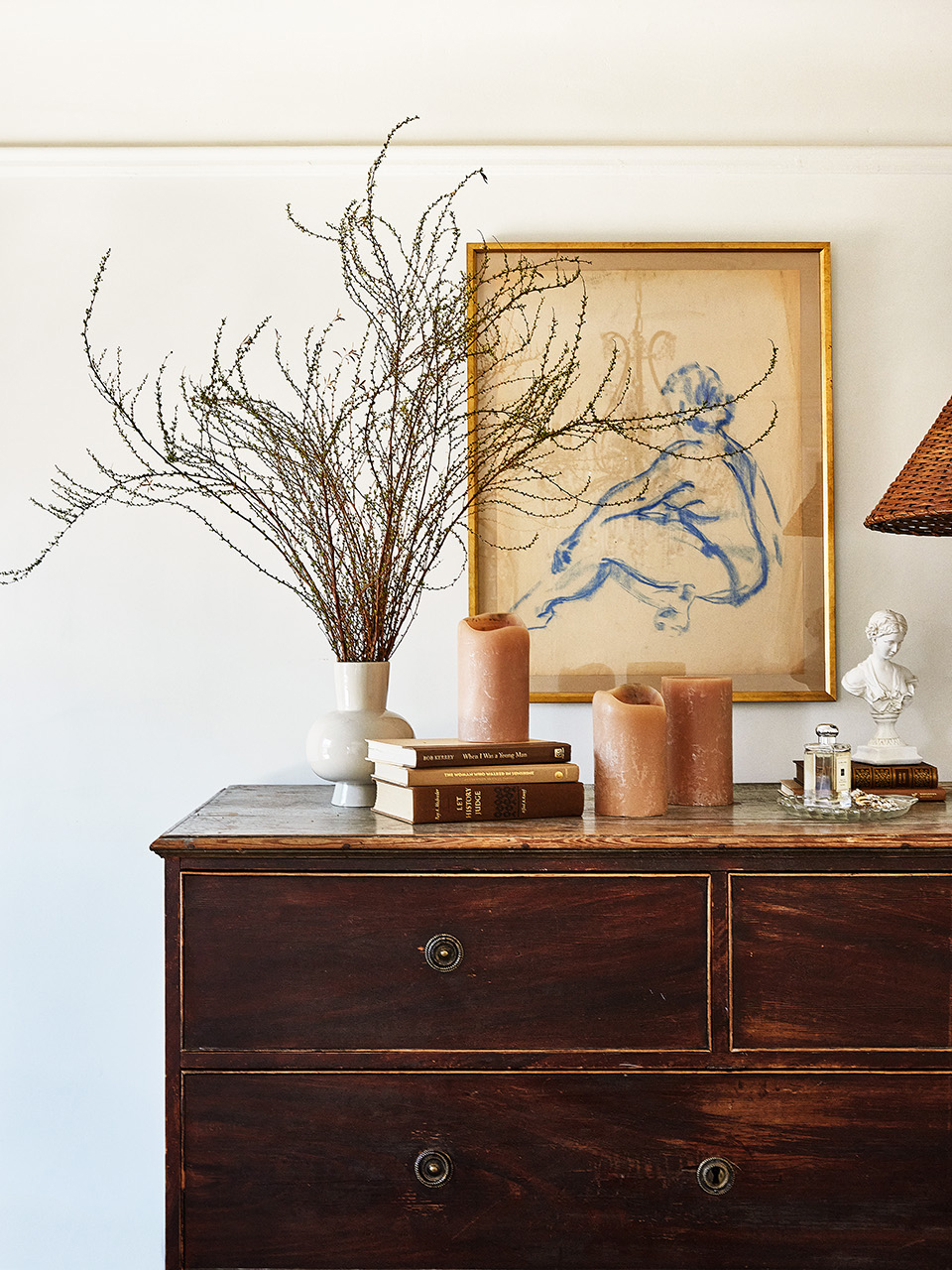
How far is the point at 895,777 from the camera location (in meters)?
1.74

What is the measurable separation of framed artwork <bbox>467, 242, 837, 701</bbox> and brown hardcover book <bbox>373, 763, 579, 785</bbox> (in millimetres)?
433

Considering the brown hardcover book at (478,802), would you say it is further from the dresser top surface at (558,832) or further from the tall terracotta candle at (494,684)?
the tall terracotta candle at (494,684)

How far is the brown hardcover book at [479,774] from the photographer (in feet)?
4.93

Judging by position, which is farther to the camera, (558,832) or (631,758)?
(631,758)

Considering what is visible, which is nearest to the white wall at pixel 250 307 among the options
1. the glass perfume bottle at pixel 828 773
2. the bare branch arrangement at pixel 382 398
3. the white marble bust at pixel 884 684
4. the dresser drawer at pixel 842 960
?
the bare branch arrangement at pixel 382 398

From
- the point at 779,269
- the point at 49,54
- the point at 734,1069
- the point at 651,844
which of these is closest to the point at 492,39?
the point at 779,269

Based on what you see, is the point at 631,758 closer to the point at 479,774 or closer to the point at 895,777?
the point at 479,774

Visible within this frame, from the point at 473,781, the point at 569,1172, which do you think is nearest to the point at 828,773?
the point at 473,781

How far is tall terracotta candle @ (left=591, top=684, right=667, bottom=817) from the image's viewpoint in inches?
61.4

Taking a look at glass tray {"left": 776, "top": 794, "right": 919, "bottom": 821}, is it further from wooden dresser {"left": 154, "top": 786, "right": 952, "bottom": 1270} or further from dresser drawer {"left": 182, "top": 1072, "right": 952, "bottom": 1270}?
dresser drawer {"left": 182, "top": 1072, "right": 952, "bottom": 1270}

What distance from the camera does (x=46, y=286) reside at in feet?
6.63

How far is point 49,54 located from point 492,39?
0.86 meters

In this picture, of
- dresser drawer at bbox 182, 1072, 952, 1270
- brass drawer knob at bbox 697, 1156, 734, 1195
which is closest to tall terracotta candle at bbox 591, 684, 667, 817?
A: dresser drawer at bbox 182, 1072, 952, 1270

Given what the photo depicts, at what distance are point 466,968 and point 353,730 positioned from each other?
1.40 feet
